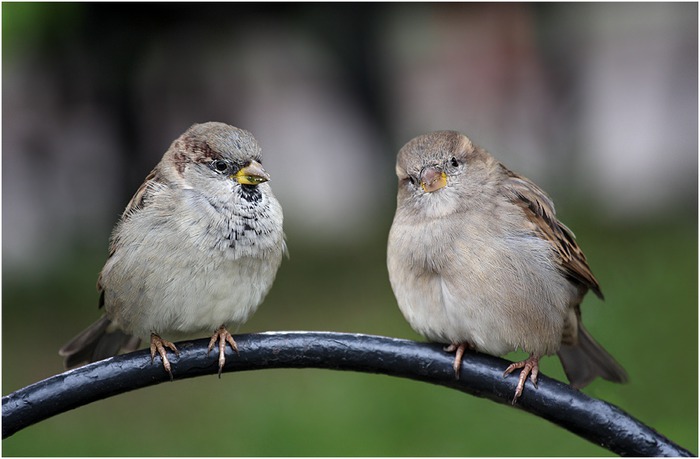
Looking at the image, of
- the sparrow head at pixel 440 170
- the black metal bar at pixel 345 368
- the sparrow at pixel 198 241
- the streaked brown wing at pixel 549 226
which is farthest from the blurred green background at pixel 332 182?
the black metal bar at pixel 345 368

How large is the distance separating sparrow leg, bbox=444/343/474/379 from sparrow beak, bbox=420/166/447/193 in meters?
0.32

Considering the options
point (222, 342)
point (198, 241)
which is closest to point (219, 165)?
point (198, 241)

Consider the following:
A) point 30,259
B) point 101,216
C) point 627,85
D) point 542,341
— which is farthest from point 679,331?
point 627,85

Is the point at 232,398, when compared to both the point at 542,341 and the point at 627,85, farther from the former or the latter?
the point at 627,85

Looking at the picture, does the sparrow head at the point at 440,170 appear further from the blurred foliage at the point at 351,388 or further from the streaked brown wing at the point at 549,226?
the blurred foliage at the point at 351,388

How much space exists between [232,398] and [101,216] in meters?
1.03

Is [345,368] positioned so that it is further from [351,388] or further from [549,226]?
[351,388]

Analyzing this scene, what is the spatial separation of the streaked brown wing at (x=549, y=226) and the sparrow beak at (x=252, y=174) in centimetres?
61

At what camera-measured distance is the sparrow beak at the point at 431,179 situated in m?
2.09

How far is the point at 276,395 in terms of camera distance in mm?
3619

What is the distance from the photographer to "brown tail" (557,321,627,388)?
238 cm

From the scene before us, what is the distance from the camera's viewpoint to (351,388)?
3617 mm

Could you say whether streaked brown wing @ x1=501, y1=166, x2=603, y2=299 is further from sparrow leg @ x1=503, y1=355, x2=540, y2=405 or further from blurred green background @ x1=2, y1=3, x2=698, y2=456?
blurred green background @ x1=2, y1=3, x2=698, y2=456

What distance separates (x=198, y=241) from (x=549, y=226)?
0.76 metres
